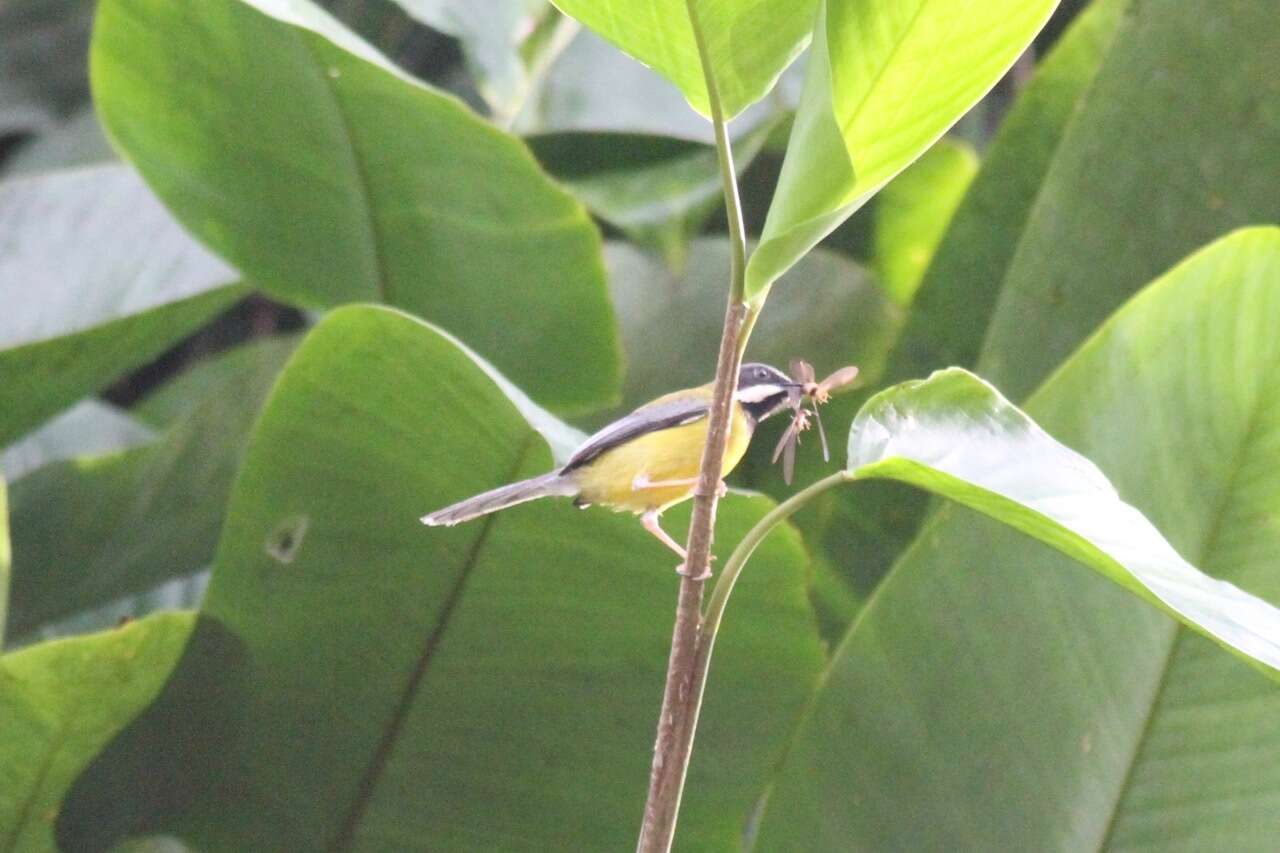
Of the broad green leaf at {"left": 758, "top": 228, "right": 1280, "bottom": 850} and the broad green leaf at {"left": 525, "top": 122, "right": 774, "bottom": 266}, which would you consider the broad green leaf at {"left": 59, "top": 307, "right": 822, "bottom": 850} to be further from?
the broad green leaf at {"left": 525, "top": 122, "right": 774, "bottom": 266}

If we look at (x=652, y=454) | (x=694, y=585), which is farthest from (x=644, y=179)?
(x=694, y=585)

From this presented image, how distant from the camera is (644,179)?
4.22 ft

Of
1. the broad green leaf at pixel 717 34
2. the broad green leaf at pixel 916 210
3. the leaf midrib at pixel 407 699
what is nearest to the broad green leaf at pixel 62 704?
the leaf midrib at pixel 407 699

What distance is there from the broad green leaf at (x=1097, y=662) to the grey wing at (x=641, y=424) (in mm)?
216

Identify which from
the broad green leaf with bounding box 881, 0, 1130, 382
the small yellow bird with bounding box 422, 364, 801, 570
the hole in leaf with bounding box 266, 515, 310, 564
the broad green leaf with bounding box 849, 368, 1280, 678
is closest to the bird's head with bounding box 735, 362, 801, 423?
the small yellow bird with bounding box 422, 364, 801, 570

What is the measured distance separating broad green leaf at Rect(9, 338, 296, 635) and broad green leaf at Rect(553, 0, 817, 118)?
68 centimetres

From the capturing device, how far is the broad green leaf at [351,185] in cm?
93

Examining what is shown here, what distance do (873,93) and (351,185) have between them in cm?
56

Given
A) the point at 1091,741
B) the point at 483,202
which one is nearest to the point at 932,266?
the point at 483,202

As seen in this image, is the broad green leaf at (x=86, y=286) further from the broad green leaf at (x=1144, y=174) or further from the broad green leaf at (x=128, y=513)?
the broad green leaf at (x=1144, y=174)

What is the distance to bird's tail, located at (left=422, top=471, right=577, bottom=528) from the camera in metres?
0.56

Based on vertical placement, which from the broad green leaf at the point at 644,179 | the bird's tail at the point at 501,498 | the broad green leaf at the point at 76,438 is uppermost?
the bird's tail at the point at 501,498

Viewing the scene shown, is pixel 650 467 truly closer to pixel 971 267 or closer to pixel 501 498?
pixel 501 498

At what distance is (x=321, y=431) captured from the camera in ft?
2.56
